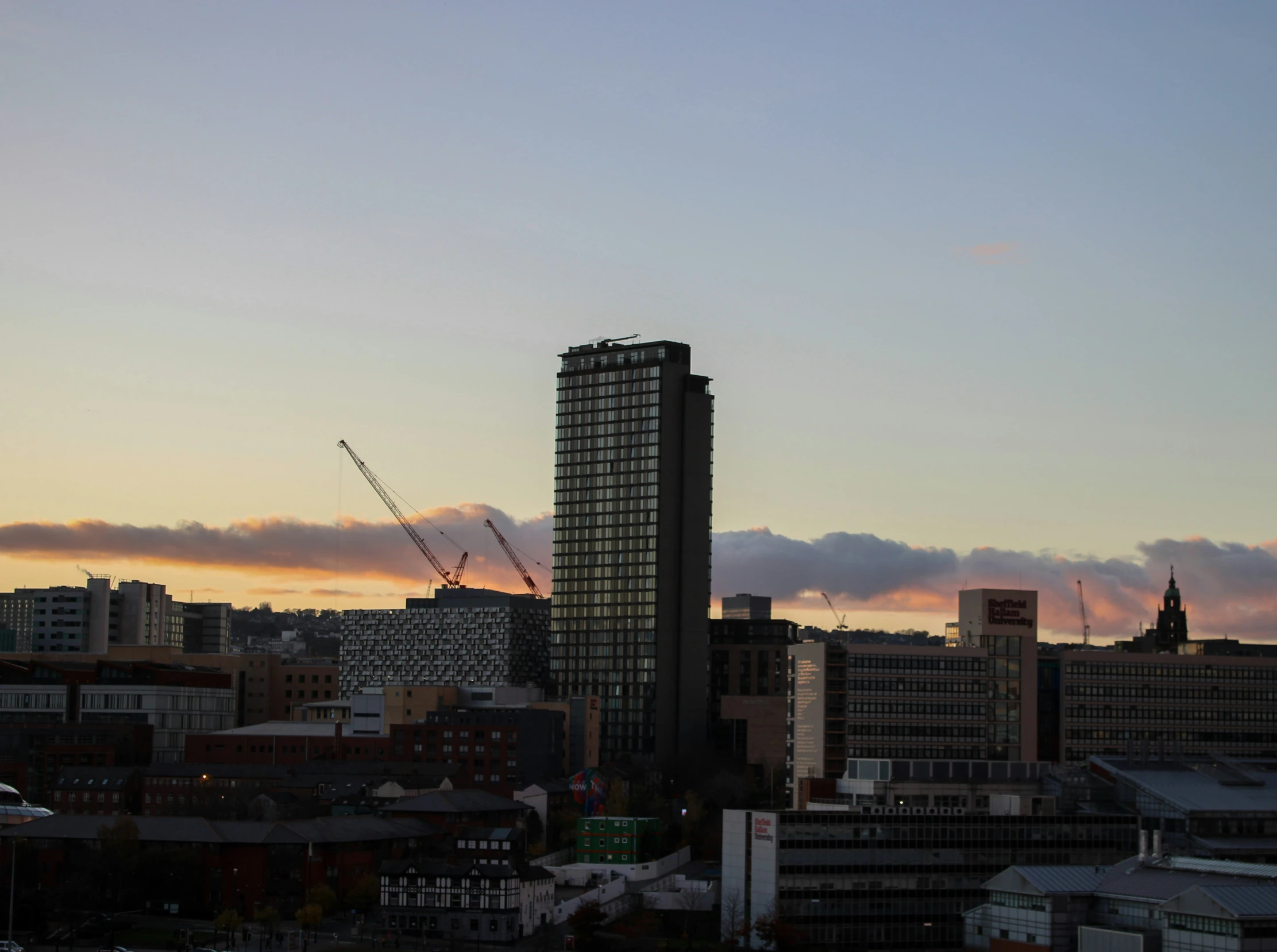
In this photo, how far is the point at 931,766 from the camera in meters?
166

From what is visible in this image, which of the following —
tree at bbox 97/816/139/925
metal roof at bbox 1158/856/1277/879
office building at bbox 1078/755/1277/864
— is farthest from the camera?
tree at bbox 97/816/139/925

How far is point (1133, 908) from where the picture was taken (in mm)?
129625

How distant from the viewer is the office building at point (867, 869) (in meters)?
144

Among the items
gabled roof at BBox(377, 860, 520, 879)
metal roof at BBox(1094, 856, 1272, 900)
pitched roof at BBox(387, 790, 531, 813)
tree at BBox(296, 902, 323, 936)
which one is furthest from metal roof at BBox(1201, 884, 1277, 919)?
pitched roof at BBox(387, 790, 531, 813)

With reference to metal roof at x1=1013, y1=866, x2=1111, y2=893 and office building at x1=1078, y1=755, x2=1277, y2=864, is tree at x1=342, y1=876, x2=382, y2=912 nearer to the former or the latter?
metal roof at x1=1013, y1=866, x2=1111, y2=893

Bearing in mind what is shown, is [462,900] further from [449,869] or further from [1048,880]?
[1048,880]

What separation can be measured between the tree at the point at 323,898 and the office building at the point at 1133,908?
185 feet


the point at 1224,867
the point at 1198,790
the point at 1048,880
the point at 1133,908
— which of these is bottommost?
the point at 1133,908

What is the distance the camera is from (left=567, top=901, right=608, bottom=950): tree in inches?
5906

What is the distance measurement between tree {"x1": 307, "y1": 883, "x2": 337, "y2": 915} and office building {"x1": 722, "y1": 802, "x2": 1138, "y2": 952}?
121 feet

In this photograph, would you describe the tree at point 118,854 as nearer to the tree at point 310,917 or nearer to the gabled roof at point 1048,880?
the tree at point 310,917

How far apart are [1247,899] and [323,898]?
79497 millimetres

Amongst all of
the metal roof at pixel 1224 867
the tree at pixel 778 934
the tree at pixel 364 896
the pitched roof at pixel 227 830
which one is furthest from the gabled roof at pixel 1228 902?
the pitched roof at pixel 227 830

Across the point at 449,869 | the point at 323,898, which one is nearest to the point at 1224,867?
the point at 449,869
